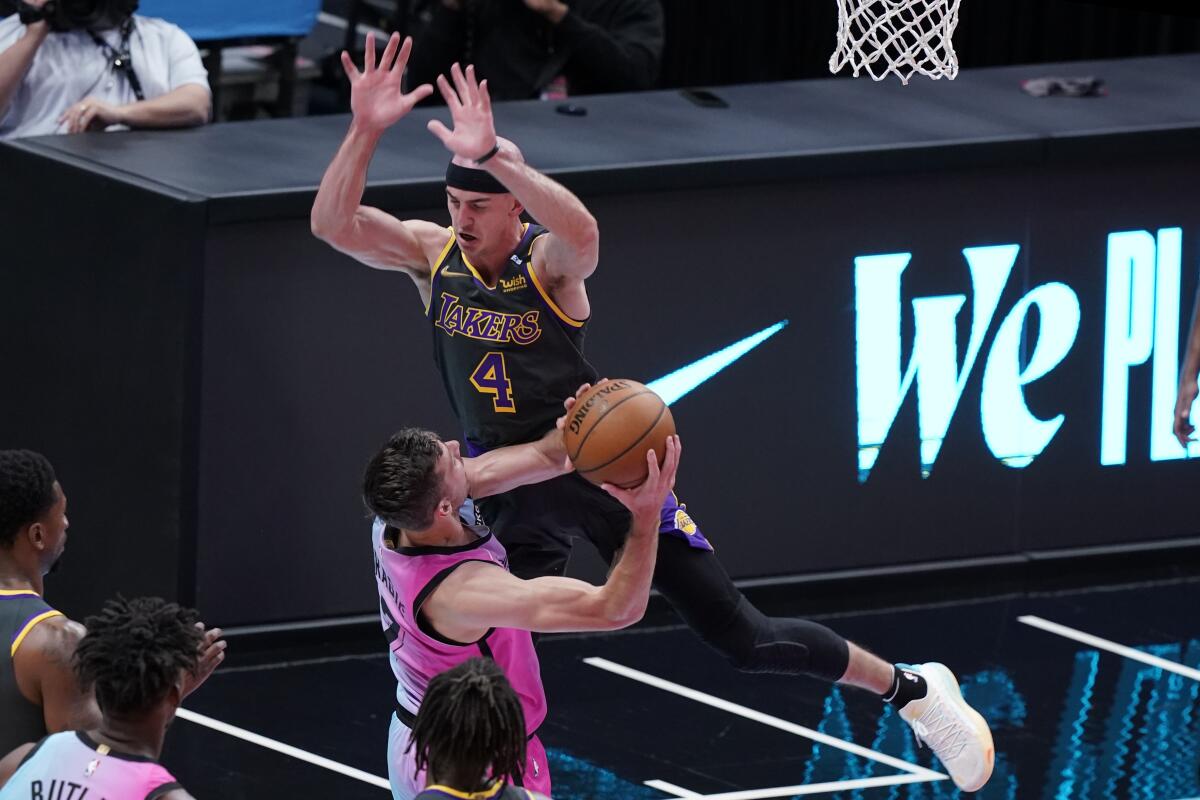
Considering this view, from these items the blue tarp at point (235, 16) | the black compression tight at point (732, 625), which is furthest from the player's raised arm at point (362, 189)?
the blue tarp at point (235, 16)

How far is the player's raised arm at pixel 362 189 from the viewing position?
6.81 metres

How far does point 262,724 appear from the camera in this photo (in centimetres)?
863

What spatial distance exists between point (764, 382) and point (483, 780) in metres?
5.07

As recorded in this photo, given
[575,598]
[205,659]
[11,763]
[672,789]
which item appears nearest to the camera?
[11,763]

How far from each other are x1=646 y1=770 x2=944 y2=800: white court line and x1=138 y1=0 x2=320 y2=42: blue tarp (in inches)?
225

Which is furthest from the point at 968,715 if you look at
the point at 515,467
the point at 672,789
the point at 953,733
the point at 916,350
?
the point at 916,350

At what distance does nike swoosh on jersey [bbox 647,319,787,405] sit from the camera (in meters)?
9.58

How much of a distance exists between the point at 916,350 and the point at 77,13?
3.67 m

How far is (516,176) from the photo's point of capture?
259 inches

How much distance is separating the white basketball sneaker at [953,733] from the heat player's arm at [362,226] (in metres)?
2.10

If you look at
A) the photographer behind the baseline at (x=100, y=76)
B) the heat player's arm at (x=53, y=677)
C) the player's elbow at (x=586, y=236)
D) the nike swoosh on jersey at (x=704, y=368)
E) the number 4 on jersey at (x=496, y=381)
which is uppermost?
the player's elbow at (x=586, y=236)

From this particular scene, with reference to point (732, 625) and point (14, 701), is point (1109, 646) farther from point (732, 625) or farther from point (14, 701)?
point (14, 701)

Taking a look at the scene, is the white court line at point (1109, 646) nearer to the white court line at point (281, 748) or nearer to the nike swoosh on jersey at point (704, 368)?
the nike swoosh on jersey at point (704, 368)

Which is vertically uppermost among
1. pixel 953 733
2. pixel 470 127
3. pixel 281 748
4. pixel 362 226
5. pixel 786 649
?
pixel 470 127
